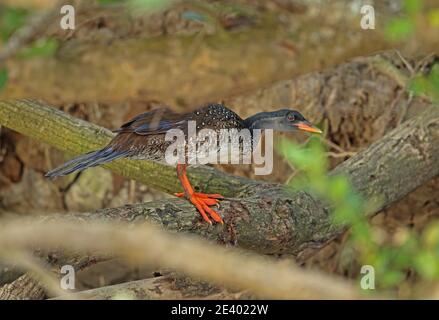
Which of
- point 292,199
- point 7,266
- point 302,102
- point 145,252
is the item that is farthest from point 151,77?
point 302,102

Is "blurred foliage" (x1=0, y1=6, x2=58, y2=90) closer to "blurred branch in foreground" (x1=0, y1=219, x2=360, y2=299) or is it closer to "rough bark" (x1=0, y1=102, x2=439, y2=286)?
"blurred branch in foreground" (x1=0, y1=219, x2=360, y2=299)

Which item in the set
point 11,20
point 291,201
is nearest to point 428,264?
point 11,20

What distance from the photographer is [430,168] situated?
417 cm

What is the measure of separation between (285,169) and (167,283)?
1601 millimetres

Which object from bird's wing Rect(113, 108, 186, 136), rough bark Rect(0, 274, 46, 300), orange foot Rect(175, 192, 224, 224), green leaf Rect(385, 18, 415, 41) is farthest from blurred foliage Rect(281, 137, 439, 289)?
rough bark Rect(0, 274, 46, 300)

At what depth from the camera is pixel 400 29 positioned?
5.18ft

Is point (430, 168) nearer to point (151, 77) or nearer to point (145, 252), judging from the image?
point (151, 77)

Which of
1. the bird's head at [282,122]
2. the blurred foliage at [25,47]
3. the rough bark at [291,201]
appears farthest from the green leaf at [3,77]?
the bird's head at [282,122]

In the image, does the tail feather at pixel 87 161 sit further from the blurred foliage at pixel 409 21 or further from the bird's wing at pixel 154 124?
the blurred foliage at pixel 409 21

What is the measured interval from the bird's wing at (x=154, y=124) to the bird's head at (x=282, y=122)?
39 centimetres

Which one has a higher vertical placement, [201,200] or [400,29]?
[400,29]

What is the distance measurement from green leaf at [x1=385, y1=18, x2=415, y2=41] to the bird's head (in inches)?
76.2

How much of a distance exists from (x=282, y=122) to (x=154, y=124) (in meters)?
0.61

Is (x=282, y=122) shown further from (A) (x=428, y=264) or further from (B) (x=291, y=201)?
(A) (x=428, y=264)
